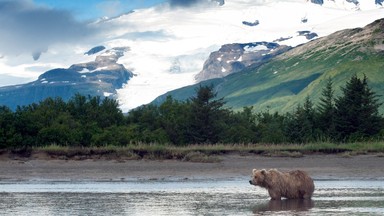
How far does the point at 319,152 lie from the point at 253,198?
1534cm

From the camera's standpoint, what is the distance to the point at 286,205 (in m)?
25.3

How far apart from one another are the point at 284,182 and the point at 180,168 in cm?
1167

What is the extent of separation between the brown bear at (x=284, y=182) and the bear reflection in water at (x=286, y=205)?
11.1 inches

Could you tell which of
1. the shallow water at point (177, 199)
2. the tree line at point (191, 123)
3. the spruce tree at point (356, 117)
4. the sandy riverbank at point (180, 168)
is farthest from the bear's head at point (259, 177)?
the spruce tree at point (356, 117)

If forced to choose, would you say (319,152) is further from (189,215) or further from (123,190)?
(189,215)

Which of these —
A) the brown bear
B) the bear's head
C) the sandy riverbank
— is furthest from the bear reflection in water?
the sandy riverbank

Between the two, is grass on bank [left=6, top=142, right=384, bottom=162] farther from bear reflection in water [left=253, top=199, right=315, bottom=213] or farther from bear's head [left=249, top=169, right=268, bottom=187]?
bear reflection in water [left=253, top=199, right=315, bottom=213]

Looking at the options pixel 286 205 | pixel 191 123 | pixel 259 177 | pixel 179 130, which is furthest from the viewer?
pixel 179 130

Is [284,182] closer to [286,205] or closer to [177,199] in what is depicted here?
[286,205]

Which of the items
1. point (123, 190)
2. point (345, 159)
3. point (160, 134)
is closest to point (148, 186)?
point (123, 190)

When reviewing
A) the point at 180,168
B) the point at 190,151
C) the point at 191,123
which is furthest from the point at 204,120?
the point at 180,168

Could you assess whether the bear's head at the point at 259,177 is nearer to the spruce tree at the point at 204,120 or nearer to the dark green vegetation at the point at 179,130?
the dark green vegetation at the point at 179,130

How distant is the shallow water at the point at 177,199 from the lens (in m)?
23.5

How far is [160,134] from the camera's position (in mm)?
48500
